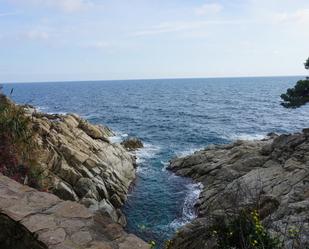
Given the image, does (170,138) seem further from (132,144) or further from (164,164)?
(164,164)

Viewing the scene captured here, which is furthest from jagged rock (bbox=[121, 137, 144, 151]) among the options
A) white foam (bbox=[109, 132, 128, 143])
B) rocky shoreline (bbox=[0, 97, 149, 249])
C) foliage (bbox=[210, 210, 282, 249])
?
foliage (bbox=[210, 210, 282, 249])

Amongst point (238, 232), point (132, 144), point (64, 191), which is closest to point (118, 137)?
point (132, 144)

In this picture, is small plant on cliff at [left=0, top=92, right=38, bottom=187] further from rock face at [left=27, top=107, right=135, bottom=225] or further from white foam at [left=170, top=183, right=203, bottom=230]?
white foam at [left=170, top=183, right=203, bottom=230]

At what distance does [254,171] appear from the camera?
90.8ft

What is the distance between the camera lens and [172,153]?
44.3 metres

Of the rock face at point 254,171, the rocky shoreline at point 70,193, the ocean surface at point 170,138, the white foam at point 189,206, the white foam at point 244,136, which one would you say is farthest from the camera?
→ the white foam at point 244,136

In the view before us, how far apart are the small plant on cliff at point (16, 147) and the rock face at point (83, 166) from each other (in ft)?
9.73

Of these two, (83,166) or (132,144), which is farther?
(132,144)

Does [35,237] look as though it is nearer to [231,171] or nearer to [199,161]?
[231,171]

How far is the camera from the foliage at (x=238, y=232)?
7.48 m

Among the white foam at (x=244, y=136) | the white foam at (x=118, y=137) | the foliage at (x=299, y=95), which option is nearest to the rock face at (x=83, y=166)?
the white foam at (x=118, y=137)

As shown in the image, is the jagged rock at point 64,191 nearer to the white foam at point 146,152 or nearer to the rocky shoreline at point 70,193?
the rocky shoreline at point 70,193

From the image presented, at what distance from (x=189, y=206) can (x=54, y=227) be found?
2154 centimetres

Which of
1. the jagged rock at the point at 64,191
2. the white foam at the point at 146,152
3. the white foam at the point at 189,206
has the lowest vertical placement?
the white foam at the point at 189,206
